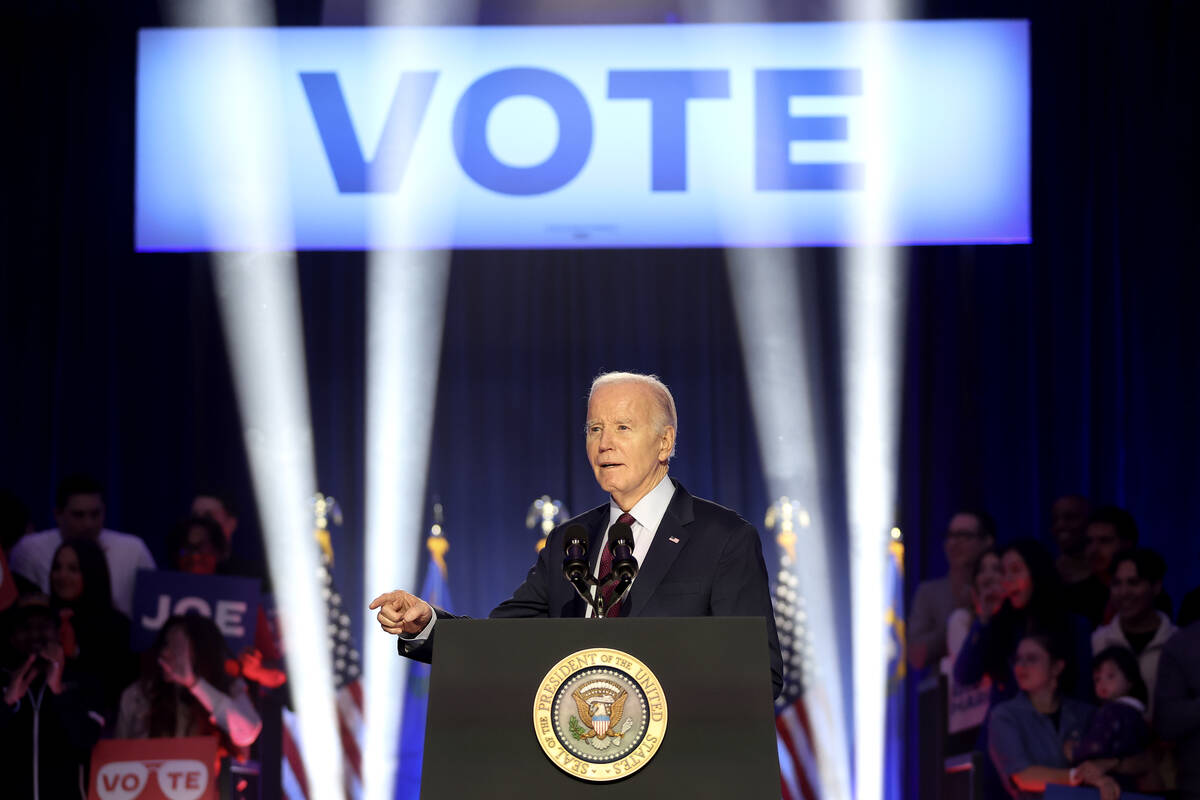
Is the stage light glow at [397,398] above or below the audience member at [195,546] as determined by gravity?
above

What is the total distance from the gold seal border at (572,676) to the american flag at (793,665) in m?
4.50

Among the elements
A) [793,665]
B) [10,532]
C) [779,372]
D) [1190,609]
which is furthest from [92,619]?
[1190,609]

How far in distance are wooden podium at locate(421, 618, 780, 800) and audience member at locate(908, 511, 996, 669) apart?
13.2ft

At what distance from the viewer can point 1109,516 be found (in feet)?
17.3

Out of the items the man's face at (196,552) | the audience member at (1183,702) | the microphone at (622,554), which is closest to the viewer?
the microphone at (622,554)

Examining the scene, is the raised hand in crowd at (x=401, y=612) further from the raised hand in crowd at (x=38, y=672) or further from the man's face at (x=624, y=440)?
the raised hand in crowd at (x=38, y=672)

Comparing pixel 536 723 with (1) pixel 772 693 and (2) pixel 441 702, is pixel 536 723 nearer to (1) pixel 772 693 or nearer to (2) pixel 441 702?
(2) pixel 441 702

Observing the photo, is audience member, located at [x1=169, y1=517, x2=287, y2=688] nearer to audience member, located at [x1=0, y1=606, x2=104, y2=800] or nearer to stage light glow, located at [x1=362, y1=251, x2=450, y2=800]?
stage light glow, located at [x1=362, y1=251, x2=450, y2=800]

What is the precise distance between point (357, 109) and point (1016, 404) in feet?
11.0

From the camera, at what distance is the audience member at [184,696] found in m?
5.12

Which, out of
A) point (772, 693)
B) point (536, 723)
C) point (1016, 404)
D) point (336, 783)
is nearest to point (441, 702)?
point (536, 723)

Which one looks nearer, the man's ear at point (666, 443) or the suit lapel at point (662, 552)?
the suit lapel at point (662, 552)

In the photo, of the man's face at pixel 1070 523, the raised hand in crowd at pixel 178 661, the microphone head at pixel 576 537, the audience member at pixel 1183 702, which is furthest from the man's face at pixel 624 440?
the man's face at pixel 1070 523

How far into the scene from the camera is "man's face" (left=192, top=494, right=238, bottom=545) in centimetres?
585
